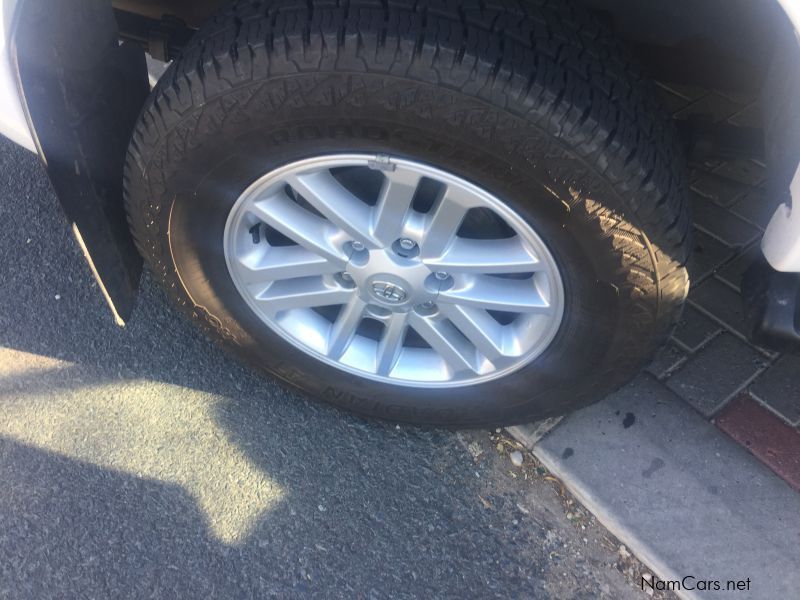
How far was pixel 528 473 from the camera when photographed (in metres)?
2.06

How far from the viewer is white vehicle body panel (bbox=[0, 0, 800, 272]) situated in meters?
1.38

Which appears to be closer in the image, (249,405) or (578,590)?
(578,590)

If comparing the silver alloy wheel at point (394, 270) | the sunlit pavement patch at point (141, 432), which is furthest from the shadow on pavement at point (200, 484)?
the silver alloy wheel at point (394, 270)

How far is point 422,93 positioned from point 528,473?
1169mm

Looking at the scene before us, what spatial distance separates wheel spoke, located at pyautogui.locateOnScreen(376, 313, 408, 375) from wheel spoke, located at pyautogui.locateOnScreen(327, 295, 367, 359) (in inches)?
3.3

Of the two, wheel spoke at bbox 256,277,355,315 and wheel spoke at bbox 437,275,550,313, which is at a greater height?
wheel spoke at bbox 437,275,550,313

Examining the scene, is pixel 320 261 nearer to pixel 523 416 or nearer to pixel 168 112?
pixel 168 112

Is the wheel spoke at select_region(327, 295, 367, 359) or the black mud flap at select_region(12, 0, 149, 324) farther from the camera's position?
the wheel spoke at select_region(327, 295, 367, 359)

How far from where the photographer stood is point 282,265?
1836mm

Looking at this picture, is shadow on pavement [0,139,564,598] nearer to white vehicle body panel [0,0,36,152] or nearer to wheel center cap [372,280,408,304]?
wheel center cap [372,280,408,304]

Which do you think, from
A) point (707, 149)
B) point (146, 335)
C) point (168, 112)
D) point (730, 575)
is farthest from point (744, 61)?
point (146, 335)

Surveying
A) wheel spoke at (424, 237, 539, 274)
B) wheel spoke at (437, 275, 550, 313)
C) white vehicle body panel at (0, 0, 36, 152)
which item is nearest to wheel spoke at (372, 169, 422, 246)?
wheel spoke at (424, 237, 539, 274)

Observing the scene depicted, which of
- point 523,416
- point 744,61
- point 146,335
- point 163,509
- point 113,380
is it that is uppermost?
point 744,61

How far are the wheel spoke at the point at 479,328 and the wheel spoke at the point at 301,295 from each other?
275 millimetres
